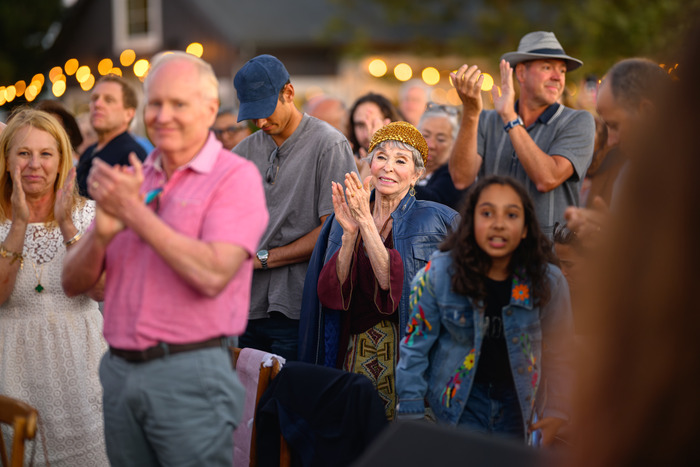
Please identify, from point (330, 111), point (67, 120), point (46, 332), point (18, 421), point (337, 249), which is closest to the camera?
point (18, 421)

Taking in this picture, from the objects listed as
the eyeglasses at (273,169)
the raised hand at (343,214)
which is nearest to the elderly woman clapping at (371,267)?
the raised hand at (343,214)

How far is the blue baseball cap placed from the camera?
11.0 feet

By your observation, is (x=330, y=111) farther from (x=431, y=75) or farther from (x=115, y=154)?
(x=431, y=75)

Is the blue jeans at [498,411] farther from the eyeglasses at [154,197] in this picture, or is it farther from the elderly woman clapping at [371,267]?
the eyeglasses at [154,197]

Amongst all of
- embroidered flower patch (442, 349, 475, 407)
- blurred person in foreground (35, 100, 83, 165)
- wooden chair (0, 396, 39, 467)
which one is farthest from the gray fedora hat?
wooden chair (0, 396, 39, 467)

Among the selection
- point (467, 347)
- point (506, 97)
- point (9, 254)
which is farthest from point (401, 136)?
point (9, 254)

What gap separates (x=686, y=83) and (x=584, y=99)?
538 centimetres

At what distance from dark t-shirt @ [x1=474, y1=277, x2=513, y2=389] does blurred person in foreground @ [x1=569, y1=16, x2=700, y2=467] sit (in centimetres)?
158

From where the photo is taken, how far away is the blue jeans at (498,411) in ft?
7.90

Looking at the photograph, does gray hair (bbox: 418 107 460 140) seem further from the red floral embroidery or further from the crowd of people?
the red floral embroidery

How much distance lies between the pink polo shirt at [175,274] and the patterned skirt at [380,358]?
1.30m

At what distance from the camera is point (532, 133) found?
3.82 meters

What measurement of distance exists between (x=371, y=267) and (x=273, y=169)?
0.75 metres

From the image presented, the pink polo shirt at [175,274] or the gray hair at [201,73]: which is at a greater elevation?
the gray hair at [201,73]
